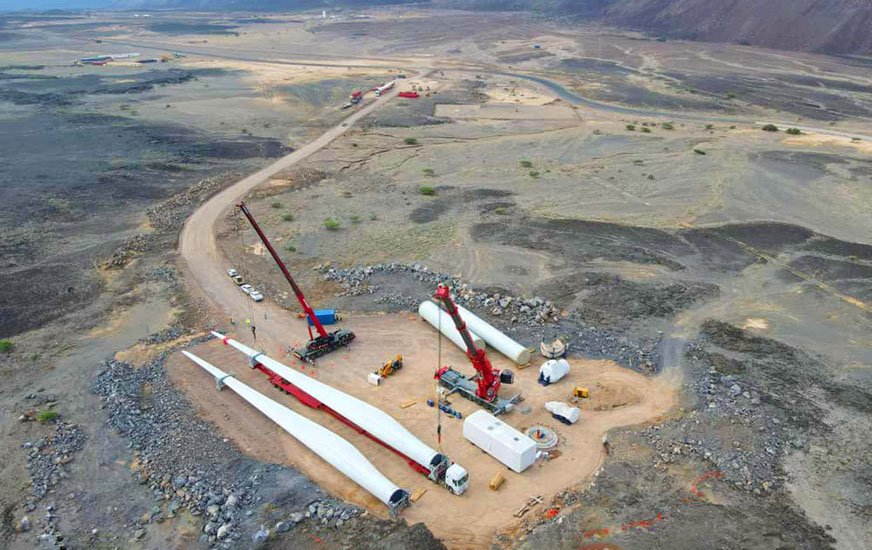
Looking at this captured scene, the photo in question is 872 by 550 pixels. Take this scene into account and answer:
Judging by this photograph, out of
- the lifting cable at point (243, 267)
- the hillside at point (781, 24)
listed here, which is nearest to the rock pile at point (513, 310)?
the lifting cable at point (243, 267)

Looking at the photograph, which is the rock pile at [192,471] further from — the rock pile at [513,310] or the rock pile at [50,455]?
the rock pile at [513,310]

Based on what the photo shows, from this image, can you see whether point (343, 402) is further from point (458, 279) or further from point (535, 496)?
point (458, 279)

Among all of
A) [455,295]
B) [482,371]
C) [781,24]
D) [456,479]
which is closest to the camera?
[456,479]

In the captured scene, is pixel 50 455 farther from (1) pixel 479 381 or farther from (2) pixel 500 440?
(2) pixel 500 440

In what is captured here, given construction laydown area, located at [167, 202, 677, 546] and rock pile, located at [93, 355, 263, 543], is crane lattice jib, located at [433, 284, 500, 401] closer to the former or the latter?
construction laydown area, located at [167, 202, 677, 546]

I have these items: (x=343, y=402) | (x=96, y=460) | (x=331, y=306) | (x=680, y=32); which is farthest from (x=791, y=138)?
(x=680, y=32)

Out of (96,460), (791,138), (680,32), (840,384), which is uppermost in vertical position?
(680,32)

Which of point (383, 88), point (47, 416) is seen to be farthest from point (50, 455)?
point (383, 88)
